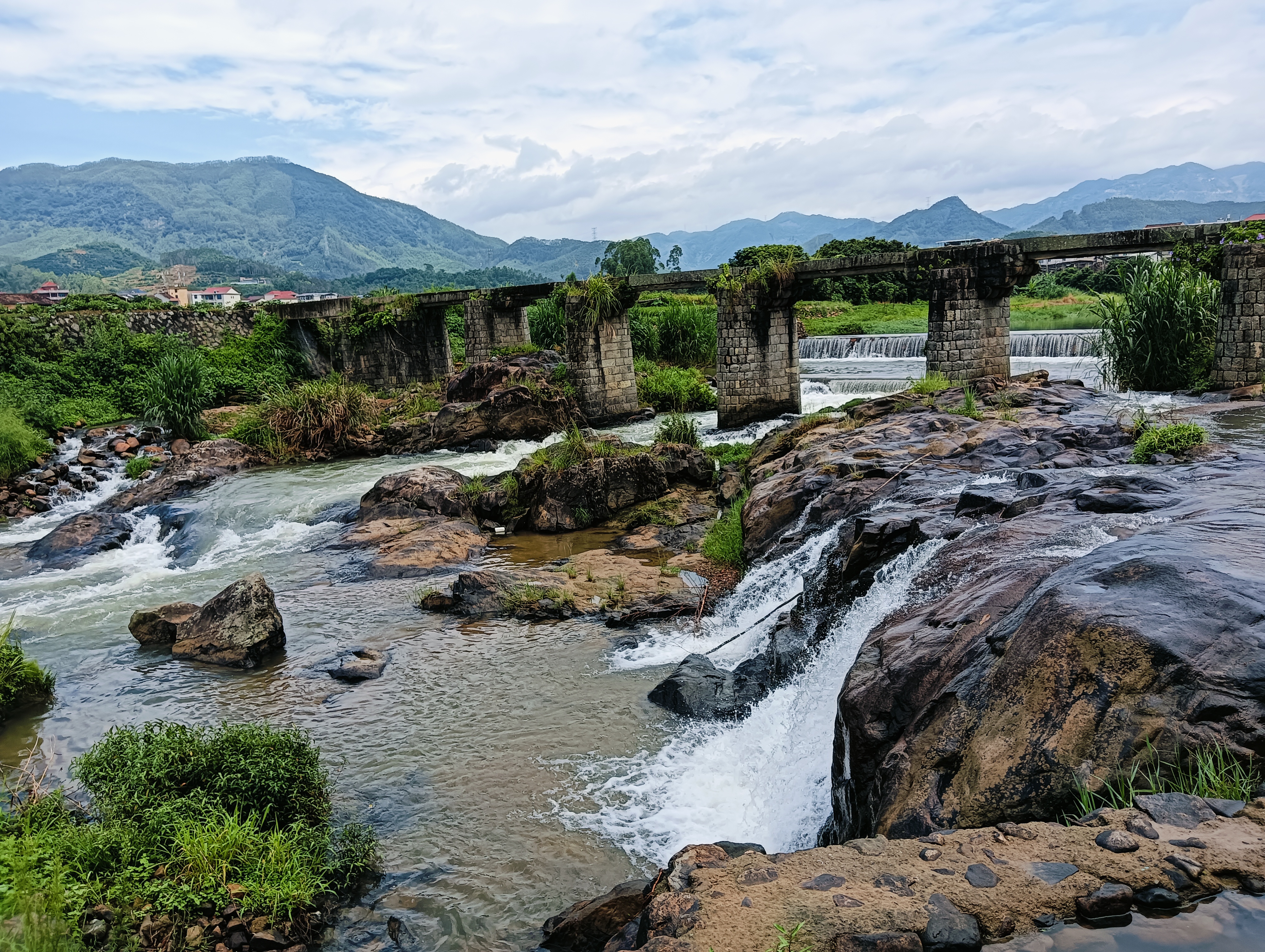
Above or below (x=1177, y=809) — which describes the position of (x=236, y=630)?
below

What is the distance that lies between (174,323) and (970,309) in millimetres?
27744

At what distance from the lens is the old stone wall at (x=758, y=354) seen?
20.7 meters

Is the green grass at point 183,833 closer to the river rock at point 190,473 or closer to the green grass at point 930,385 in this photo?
the river rock at point 190,473

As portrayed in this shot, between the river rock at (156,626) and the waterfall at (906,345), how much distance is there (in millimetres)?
17228

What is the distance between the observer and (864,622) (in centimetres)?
661

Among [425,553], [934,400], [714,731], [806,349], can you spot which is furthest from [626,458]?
[806,349]

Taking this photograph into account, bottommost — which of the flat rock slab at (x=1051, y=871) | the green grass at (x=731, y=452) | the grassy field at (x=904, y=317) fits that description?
the green grass at (x=731, y=452)

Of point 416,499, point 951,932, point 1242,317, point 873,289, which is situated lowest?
point 416,499

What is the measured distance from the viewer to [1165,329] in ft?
52.4

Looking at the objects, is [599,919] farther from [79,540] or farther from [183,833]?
[79,540]

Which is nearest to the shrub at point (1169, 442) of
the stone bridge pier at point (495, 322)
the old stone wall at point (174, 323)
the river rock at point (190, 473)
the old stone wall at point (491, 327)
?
the river rock at point (190, 473)

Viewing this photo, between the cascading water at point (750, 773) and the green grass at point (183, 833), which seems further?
the cascading water at point (750, 773)

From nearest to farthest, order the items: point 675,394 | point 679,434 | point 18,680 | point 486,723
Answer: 1. point 486,723
2. point 18,680
3. point 679,434
4. point 675,394

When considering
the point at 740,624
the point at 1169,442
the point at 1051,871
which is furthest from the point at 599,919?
the point at 1169,442
